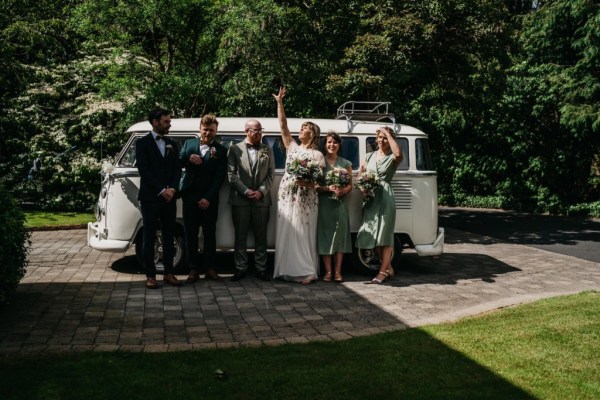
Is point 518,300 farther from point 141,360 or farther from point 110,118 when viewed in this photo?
point 110,118

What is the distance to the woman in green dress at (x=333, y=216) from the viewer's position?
30.6 ft

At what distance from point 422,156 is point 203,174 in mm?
3496

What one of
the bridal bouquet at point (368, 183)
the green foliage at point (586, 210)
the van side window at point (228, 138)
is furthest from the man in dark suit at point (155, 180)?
the green foliage at point (586, 210)

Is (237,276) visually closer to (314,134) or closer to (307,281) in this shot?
(307,281)

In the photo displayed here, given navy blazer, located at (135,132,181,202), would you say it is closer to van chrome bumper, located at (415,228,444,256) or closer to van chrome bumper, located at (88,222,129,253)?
van chrome bumper, located at (88,222,129,253)

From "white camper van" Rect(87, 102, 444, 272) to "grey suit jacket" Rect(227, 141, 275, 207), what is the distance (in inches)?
16.6

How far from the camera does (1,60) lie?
49.6 feet

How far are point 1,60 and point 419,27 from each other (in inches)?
383

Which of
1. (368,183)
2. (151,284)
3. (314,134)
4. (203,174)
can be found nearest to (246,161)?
(203,174)

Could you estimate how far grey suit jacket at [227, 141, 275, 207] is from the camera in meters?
9.16

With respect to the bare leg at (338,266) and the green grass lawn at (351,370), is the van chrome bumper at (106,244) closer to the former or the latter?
the bare leg at (338,266)

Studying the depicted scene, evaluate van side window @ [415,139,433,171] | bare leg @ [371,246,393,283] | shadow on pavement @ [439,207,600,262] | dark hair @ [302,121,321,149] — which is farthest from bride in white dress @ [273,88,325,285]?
shadow on pavement @ [439,207,600,262]

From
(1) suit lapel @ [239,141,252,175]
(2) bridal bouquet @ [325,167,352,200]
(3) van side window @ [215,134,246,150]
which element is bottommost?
(2) bridal bouquet @ [325,167,352,200]

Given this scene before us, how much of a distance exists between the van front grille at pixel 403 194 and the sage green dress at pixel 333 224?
98 centimetres
